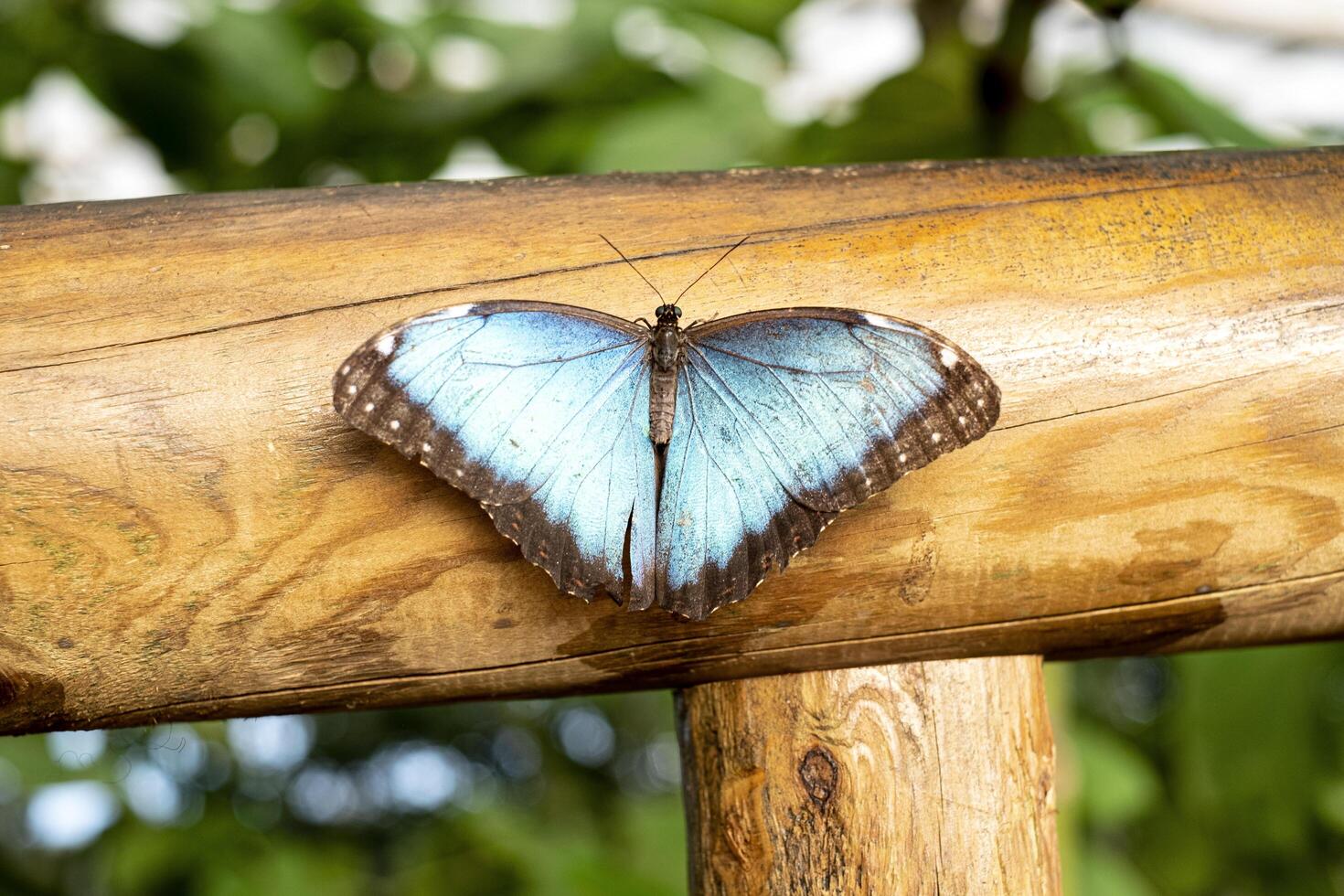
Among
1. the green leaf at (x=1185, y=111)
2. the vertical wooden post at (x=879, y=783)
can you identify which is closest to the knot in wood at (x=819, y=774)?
the vertical wooden post at (x=879, y=783)

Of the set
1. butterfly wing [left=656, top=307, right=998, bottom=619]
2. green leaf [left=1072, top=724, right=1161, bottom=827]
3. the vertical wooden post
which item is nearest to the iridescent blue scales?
butterfly wing [left=656, top=307, right=998, bottom=619]

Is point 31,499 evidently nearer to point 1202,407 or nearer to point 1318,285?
point 1202,407

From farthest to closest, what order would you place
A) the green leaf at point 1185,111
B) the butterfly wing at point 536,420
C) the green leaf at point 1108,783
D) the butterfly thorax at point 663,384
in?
the green leaf at point 1108,783
the green leaf at point 1185,111
the butterfly thorax at point 663,384
the butterfly wing at point 536,420

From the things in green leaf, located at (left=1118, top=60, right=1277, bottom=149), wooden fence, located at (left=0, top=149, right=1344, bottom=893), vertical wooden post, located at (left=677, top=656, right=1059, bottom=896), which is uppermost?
green leaf, located at (left=1118, top=60, right=1277, bottom=149)

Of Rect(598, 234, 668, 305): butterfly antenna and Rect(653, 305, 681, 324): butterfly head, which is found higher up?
Rect(598, 234, 668, 305): butterfly antenna

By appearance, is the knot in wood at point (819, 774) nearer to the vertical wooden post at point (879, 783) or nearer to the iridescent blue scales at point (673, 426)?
the vertical wooden post at point (879, 783)

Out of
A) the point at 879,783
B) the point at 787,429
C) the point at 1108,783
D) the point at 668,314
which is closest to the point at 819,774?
the point at 879,783

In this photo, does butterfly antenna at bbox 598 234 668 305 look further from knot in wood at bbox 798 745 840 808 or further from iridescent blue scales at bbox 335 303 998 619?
knot in wood at bbox 798 745 840 808
